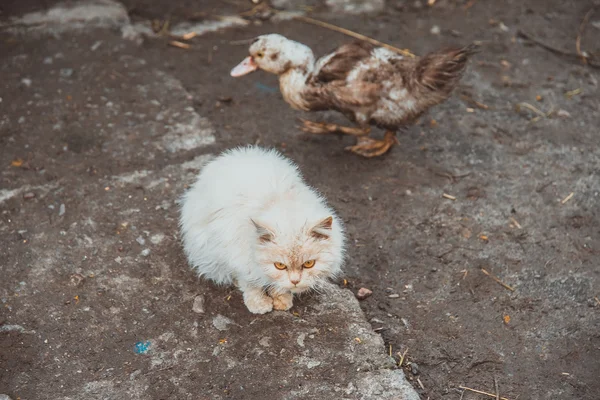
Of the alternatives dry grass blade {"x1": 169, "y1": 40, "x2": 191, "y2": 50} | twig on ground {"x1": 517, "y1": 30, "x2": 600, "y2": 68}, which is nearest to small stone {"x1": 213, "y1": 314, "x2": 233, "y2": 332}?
dry grass blade {"x1": 169, "y1": 40, "x2": 191, "y2": 50}

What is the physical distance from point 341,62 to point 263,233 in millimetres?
1797

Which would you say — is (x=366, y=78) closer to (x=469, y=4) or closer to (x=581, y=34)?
(x=469, y=4)

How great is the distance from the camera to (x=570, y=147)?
4730mm

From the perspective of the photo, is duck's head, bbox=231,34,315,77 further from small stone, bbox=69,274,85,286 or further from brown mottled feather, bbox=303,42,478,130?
small stone, bbox=69,274,85,286

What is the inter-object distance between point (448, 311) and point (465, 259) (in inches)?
17.5

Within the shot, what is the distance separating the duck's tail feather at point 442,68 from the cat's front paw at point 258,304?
181cm

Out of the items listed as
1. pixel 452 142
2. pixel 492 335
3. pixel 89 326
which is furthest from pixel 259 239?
pixel 452 142

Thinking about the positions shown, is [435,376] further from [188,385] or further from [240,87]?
[240,87]

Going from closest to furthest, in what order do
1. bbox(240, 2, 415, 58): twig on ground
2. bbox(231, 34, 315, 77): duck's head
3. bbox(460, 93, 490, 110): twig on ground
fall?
bbox(231, 34, 315, 77): duck's head
bbox(460, 93, 490, 110): twig on ground
bbox(240, 2, 415, 58): twig on ground

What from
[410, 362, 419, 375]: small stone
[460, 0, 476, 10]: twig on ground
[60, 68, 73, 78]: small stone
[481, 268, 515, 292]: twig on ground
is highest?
[460, 0, 476, 10]: twig on ground

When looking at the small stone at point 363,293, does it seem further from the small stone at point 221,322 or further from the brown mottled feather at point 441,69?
the brown mottled feather at point 441,69

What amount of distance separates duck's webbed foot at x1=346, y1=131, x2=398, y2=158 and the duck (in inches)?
5.1

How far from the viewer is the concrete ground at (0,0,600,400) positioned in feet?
10.5

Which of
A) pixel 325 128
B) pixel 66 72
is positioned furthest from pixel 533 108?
pixel 66 72
